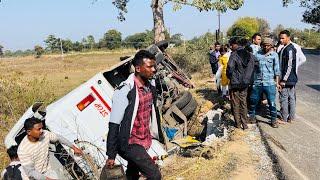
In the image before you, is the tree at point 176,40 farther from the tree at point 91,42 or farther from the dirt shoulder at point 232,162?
the tree at point 91,42

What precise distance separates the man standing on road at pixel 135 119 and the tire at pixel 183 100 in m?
4.96

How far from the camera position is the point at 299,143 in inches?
283

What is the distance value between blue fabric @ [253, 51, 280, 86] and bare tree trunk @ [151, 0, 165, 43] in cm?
1072

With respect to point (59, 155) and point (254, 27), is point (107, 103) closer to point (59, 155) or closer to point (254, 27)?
point (59, 155)

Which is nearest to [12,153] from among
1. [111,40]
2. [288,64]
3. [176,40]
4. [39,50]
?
[288,64]

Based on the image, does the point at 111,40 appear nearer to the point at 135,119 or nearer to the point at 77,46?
the point at 77,46

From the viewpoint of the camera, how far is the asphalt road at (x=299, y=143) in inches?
234

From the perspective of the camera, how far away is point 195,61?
2041cm

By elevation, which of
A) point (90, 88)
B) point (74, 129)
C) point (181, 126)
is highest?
point (90, 88)

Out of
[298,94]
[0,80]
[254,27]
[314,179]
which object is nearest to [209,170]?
[314,179]

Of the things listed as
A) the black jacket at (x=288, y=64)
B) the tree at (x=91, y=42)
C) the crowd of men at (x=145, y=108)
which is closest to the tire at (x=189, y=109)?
the crowd of men at (x=145, y=108)

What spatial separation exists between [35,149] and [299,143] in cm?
412

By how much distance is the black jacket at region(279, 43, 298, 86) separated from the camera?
8004 mm

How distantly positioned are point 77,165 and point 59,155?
39 cm
